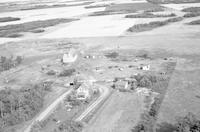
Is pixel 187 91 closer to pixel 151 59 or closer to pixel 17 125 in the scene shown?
pixel 151 59

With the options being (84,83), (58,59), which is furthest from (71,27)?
(84,83)

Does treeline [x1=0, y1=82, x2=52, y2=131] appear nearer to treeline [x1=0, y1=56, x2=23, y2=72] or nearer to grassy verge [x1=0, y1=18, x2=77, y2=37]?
treeline [x1=0, y1=56, x2=23, y2=72]

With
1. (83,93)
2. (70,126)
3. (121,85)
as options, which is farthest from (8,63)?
(70,126)

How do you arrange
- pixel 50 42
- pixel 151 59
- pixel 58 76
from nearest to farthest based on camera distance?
1. pixel 58 76
2. pixel 151 59
3. pixel 50 42

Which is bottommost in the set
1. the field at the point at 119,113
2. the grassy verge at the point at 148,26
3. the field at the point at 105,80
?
the field at the point at 119,113

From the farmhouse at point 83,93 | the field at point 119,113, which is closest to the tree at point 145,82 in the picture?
the field at point 119,113

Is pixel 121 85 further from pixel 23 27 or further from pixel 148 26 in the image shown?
pixel 23 27

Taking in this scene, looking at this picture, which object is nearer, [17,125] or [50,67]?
[17,125]

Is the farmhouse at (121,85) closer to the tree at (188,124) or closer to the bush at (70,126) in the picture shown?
the bush at (70,126)
